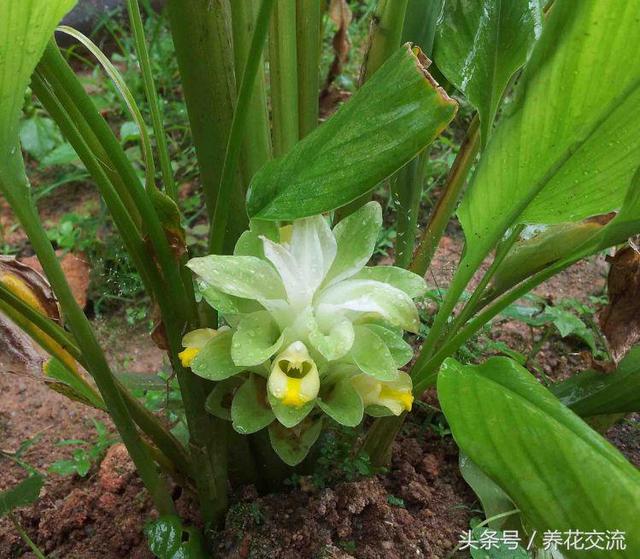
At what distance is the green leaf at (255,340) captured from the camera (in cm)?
51

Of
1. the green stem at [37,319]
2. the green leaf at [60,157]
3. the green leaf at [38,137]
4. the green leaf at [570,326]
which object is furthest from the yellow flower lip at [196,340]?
the green leaf at [38,137]

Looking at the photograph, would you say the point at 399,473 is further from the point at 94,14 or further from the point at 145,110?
the point at 94,14

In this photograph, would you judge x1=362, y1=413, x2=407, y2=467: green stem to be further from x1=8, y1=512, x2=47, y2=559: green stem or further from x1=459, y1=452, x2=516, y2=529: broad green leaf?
x1=8, y1=512, x2=47, y2=559: green stem

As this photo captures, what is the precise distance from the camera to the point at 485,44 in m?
0.63

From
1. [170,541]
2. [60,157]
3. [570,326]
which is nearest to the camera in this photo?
[170,541]

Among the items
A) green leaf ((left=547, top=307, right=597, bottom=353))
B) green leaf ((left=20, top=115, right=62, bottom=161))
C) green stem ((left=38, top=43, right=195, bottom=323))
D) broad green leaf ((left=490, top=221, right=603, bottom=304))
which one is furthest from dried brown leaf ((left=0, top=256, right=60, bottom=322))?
green leaf ((left=20, top=115, right=62, bottom=161))

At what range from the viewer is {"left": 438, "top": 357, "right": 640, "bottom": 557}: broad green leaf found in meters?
0.41

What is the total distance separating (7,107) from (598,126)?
0.43 m

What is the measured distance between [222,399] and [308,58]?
35cm

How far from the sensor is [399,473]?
30.4 inches

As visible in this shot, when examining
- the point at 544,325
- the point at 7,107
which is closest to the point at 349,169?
the point at 7,107

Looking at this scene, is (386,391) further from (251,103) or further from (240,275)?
(251,103)

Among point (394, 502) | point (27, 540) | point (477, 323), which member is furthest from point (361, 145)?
point (27, 540)

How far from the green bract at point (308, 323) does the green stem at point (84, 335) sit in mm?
78
